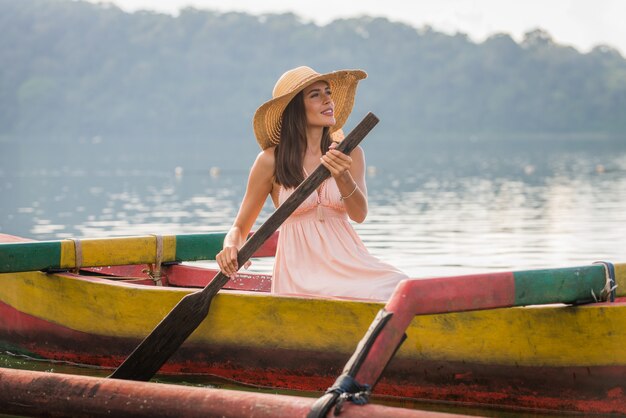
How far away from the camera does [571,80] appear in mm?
129750

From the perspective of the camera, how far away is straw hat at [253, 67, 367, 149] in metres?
5.98

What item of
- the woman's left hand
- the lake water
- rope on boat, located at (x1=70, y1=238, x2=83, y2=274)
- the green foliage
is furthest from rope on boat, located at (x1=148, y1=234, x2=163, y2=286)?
the green foliage

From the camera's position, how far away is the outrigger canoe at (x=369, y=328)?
5.17 m

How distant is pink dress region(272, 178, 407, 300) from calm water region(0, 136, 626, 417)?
78 centimetres

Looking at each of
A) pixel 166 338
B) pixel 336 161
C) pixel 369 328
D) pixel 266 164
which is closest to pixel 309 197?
pixel 266 164

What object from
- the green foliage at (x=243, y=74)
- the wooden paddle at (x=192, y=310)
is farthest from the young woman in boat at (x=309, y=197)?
the green foliage at (x=243, y=74)

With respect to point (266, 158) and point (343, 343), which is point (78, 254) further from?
point (343, 343)

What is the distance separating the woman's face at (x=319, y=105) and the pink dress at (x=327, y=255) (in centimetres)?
33

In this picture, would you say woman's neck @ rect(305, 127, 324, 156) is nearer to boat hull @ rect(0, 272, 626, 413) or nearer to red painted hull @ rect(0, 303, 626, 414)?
boat hull @ rect(0, 272, 626, 413)

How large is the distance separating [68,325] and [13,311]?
1.91 ft

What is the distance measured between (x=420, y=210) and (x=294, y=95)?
1924 centimetres

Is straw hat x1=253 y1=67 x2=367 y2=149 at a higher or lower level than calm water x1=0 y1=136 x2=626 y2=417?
higher

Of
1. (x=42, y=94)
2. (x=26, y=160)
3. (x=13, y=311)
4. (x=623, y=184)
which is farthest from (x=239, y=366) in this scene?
(x=42, y=94)

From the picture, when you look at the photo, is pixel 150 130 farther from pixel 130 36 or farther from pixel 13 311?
pixel 13 311
